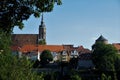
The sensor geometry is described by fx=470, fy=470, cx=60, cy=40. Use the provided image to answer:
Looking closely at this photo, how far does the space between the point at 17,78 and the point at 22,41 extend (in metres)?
157

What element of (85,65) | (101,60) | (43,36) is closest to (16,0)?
(101,60)

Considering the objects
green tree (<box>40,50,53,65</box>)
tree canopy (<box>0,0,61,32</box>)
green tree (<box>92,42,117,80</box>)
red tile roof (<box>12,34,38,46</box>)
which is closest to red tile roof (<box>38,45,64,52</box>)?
red tile roof (<box>12,34,38,46</box>)

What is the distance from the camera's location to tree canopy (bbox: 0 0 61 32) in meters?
15.0

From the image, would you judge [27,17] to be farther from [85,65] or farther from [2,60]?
[85,65]

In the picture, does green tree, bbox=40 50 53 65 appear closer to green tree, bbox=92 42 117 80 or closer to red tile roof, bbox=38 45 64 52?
green tree, bbox=92 42 117 80

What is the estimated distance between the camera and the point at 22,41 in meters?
174

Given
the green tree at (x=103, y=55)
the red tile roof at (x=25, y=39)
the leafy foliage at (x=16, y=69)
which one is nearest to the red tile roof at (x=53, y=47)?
the red tile roof at (x=25, y=39)

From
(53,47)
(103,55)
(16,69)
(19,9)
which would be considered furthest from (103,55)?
(19,9)

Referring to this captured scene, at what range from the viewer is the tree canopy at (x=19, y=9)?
1503 cm

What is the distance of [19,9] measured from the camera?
1519 centimetres

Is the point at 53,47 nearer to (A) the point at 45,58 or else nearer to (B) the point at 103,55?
(A) the point at 45,58

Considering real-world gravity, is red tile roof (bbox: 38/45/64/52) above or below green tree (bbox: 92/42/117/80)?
above

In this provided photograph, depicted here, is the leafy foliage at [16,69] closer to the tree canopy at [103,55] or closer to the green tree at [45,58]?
the tree canopy at [103,55]

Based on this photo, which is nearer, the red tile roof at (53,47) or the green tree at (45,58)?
the green tree at (45,58)
